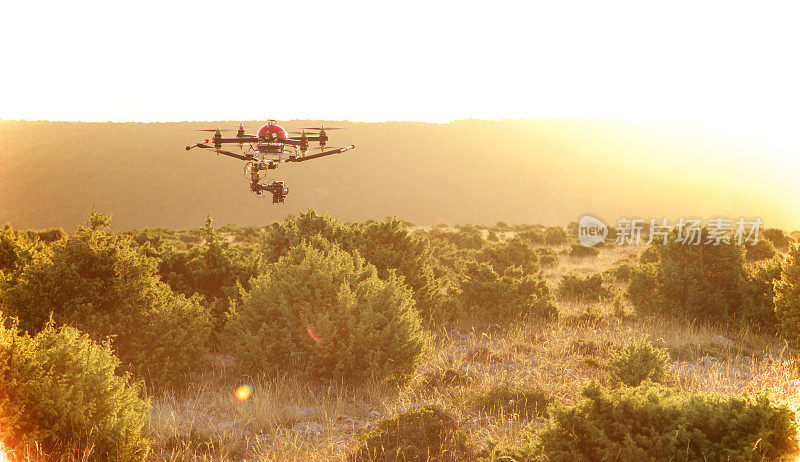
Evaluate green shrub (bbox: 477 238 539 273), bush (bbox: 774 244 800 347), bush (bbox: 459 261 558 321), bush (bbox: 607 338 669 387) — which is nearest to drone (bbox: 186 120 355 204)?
bush (bbox: 459 261 558 321)

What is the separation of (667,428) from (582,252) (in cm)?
2295

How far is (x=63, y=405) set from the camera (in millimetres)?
4879

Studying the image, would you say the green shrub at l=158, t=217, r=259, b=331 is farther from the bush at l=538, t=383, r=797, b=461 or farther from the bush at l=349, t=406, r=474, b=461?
the bush at l=538, t=383, r=797, b=461

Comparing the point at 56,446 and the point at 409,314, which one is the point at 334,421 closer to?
the point at 409,314

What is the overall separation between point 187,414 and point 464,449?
3.66 meters

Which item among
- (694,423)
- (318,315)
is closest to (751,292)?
(694,423)

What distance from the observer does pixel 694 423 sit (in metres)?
4.36

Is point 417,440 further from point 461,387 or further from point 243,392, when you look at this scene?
point 243,392

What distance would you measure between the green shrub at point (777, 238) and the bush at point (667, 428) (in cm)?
2623

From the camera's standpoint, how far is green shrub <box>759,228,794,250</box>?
1029 inches

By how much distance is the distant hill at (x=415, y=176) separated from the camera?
297ft

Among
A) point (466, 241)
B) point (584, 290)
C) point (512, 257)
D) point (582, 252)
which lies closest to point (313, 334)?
point (584, 290)

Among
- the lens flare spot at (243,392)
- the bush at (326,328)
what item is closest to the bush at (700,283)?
the bush at (326,328)

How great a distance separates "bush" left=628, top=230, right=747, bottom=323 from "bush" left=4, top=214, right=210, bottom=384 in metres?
10.0
